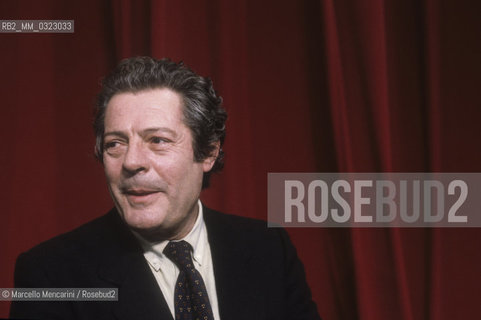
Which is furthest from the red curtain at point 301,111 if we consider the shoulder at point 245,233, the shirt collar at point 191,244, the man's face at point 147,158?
the man's face at point 147,158

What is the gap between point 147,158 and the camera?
3.87 ft

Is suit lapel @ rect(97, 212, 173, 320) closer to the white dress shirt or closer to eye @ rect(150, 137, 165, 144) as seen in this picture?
the white dress shirt

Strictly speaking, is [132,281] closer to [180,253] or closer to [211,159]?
[180,253]

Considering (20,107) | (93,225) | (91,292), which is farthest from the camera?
(20,107)

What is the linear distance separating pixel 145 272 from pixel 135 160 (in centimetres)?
28

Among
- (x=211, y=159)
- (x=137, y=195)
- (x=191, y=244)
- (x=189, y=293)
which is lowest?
(x=189, y=293)

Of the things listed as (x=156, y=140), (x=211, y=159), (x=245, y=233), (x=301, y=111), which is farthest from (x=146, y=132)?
(x=301, y=111)

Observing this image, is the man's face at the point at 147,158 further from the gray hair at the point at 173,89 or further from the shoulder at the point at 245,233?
the shoulder at the point at 245,233

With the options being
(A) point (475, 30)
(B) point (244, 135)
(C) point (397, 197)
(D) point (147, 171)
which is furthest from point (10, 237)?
(A) point (475, 30)

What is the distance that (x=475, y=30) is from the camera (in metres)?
1.58

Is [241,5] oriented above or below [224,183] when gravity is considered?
above

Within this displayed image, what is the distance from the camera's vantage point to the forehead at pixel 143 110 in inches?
46.6

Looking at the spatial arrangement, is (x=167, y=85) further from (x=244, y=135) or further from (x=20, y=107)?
(x=20, y=107)

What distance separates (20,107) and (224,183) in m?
0.67
